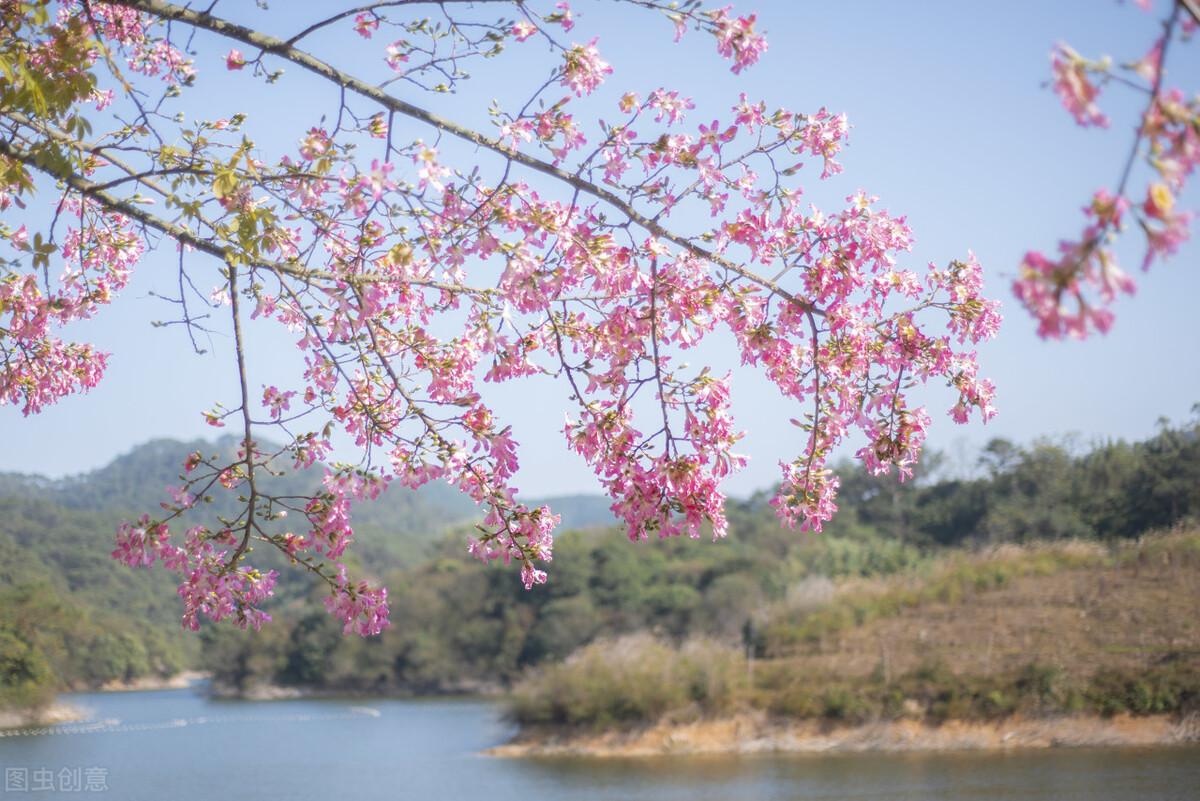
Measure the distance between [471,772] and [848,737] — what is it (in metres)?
7.33

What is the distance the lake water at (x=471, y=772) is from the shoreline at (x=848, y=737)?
0.81m

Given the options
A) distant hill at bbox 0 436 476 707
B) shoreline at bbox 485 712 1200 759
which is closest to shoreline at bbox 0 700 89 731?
distant hill at bbox 0 436 476 707

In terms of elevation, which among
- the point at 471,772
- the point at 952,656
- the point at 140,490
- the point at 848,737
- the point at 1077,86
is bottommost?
the point at 471,772

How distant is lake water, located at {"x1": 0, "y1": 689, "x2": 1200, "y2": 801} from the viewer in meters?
16.3

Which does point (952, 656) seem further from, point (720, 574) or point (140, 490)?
point (140, 490)

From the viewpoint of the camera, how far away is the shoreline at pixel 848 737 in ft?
65.3

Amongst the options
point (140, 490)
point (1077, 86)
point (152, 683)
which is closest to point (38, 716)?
point (152, 683)

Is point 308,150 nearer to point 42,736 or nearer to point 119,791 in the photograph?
point 119,791

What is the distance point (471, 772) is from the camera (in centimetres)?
2305

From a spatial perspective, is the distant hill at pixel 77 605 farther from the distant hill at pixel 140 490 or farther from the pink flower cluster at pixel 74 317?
the pink flower cluster at pixel 74 317

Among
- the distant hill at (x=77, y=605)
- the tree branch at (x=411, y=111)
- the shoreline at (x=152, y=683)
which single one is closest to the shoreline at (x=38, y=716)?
the distant hill at (x=77, y=605)

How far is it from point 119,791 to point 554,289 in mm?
19281

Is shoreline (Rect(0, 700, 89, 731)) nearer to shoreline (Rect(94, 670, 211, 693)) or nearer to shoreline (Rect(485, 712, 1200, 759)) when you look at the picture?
shoreline (Rect(485, 712, 1200, 759))

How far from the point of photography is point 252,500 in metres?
3.40
